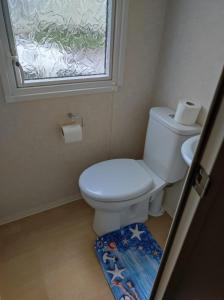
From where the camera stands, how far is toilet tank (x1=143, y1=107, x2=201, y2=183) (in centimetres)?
137

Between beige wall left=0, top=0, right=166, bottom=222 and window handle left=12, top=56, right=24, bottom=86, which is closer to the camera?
window handle left=12, top=56, right=24, bottom=86

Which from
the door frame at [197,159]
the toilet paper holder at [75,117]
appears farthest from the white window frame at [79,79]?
the door frame at [197,159]

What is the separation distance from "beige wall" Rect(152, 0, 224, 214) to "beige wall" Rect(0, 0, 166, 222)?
0.30ft

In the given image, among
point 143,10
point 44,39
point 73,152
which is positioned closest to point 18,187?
point 73,152

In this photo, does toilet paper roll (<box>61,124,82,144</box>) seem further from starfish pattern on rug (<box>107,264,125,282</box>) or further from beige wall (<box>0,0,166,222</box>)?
starfish pattern on rug (<box>107,264,125,282</box>)

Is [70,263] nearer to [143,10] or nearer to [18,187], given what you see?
[18,187]

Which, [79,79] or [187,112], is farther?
[79,79]

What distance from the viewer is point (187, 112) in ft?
4.42

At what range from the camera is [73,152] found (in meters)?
1.70

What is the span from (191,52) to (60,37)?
79 centimetres

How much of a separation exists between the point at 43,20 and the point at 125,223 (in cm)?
141

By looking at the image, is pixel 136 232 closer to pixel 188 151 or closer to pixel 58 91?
pixel 188 151

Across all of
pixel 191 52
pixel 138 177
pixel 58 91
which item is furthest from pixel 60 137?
pixel 191 52

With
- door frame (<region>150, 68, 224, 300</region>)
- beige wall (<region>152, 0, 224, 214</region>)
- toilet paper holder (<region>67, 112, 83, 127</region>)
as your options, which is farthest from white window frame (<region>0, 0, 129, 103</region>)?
door frame (<region>150, 68, 224, 300</region>)
